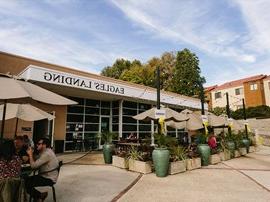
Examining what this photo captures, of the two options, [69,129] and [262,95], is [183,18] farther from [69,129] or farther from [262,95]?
[262,95]

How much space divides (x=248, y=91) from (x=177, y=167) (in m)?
44.0

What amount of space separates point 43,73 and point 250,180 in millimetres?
9703

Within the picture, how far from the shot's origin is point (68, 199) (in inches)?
218

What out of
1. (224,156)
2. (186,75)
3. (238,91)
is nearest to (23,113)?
(224,156)

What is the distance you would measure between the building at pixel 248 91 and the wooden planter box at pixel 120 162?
122 feet

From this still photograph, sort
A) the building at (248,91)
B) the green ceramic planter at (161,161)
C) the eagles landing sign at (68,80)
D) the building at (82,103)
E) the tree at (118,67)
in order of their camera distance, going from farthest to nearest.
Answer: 1. the building at (248,91)
2. the tree at (118,67)
3. the building at (82,103)
4. the eagles landing sign at (68,80)
5. the green ceramic planter at (161,161)

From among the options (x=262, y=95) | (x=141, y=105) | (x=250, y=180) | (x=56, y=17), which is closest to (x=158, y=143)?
(x=250, y=180)

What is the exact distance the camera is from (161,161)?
316 inches

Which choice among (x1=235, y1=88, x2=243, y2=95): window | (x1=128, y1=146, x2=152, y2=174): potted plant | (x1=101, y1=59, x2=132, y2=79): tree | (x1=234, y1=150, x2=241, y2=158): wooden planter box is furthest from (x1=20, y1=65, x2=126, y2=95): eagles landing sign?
(x1=235, y1=88, x2=243, y2=95): window

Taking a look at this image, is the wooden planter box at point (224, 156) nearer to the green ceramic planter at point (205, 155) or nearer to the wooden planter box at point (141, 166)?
the green ceramic planter at point (205, 155)

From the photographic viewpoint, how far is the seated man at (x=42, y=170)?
452 cm

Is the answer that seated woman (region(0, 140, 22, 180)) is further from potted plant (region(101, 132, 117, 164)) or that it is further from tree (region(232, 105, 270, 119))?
tree (region(232, 105, 270, 119))

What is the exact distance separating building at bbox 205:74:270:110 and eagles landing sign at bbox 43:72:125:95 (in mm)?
33034

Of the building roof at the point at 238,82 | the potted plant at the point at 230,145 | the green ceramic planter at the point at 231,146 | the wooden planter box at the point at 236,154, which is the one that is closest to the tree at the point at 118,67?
the building roof at the point at 238,82
